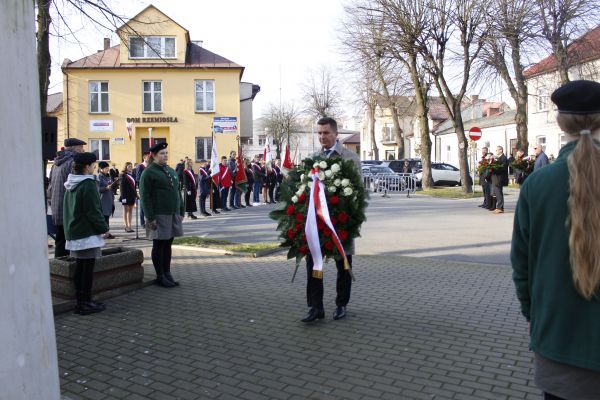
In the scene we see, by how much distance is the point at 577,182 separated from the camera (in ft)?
7.46

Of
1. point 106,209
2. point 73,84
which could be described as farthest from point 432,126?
point 106,209

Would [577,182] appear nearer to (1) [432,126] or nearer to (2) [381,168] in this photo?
(2) [381,168]

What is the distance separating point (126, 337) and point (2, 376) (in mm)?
2553

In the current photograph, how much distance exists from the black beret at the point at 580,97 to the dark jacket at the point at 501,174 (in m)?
15.3

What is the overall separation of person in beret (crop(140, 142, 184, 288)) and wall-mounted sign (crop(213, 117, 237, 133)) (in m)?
28.4

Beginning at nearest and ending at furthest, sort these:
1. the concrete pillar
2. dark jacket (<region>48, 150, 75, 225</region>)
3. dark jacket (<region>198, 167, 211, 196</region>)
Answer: the concrete pillar
dark jacket (<region>48, 150, 75, 225</region>)
dark jacket (<region>198, 167, 211, 196</region>)

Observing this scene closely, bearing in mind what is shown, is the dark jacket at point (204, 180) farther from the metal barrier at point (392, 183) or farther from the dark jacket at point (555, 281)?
the dark jacket at point (555, 281)

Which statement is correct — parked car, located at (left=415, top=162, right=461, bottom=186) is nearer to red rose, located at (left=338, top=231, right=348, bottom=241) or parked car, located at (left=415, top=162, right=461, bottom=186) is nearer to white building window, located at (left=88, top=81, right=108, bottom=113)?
white building window, located at (left=88, top=81, right=108, bottom=113)

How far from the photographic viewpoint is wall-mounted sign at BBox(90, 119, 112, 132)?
37.3 meters

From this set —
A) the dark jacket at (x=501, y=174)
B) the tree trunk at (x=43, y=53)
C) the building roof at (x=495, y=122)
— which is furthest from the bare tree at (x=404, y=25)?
the building roof at (x=495, y=122)

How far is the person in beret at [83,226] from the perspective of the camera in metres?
6.34

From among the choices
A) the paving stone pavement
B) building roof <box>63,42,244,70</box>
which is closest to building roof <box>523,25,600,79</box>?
building roof <box>63,42,244,70</box>

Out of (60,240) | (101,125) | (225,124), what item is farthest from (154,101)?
(60,240)

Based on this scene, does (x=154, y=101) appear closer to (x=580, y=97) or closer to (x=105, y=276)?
(x=105, y=276)
